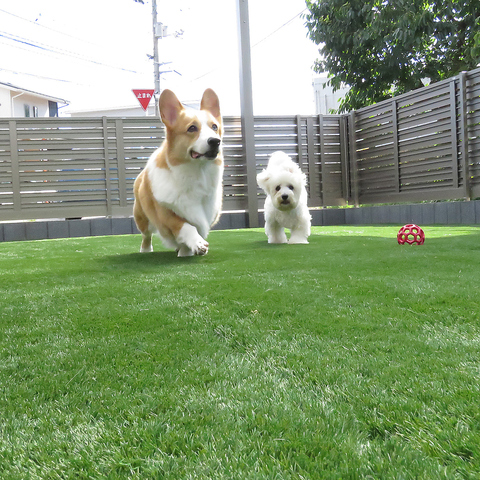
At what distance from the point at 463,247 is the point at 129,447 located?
9.57 ft

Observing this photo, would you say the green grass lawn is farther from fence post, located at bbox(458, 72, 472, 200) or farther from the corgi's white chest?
fence post, located at bbox(458, 72, 472, 200)

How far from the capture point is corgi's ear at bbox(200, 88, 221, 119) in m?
3.53

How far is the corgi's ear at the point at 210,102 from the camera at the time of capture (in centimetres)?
353

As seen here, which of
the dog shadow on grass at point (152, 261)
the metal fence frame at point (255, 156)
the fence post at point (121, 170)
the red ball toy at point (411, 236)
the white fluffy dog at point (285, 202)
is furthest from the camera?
the fence post at point (121, 170)

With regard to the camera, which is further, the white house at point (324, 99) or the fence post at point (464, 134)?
the white house at point (324, 99)

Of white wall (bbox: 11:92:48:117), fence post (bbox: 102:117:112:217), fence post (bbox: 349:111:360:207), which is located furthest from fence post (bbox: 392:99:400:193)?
white wall (bbox: 11:92:48:117)

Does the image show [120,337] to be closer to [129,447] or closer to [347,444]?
[129,447]

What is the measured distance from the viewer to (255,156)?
8.62 metres

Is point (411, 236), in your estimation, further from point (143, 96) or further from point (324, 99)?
point (324, 99)

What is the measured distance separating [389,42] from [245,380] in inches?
359

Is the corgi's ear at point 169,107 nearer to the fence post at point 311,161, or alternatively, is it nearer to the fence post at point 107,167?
the fence post at point 107,167

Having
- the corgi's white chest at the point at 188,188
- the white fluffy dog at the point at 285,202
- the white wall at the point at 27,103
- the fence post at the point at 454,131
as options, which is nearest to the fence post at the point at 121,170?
the white fluffy dog at the point at 285,202

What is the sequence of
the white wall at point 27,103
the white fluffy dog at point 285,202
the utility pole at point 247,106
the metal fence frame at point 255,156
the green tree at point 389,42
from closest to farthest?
the white fluffy dog at point 285,202
the metal fence frame at point 255,156
the utility pole at point 247,106
the green tree at point 389,42
the white wall at point 27,103

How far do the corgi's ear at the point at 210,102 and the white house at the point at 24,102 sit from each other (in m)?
22.0
